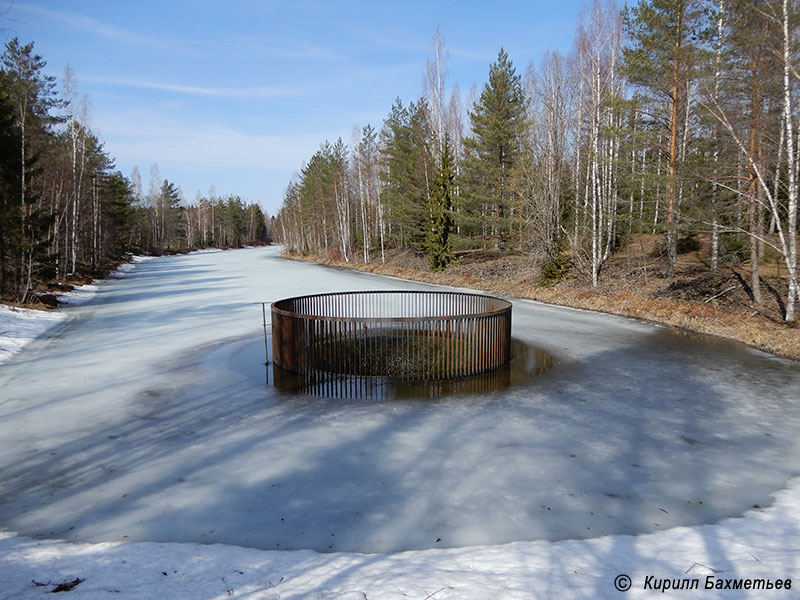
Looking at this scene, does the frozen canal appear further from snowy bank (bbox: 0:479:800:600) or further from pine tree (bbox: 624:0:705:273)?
pine tree (bbox: 624:0:705:273)

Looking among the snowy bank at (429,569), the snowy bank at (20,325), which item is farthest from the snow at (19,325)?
the snowy bank at (429,569)

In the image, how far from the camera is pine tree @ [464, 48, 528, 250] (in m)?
27.3

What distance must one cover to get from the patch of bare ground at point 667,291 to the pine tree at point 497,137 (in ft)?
13.0

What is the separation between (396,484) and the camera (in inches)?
191

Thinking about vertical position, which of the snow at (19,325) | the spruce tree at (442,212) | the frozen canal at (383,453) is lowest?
the frozen canal at (383,453)

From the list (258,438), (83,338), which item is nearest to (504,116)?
(83,338)

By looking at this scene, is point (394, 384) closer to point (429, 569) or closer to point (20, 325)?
point (429, 569)

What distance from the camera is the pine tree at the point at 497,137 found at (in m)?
27.3

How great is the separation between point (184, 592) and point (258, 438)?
2.94m

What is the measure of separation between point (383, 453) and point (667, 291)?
571 inches

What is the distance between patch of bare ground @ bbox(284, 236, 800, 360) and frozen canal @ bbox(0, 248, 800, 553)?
8.03ft

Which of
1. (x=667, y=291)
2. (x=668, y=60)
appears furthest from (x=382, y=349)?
(x=668, y=60)

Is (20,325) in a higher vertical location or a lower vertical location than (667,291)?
lower

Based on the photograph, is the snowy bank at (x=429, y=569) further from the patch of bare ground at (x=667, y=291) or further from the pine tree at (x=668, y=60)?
the pine tree at (x=668, y=60)
